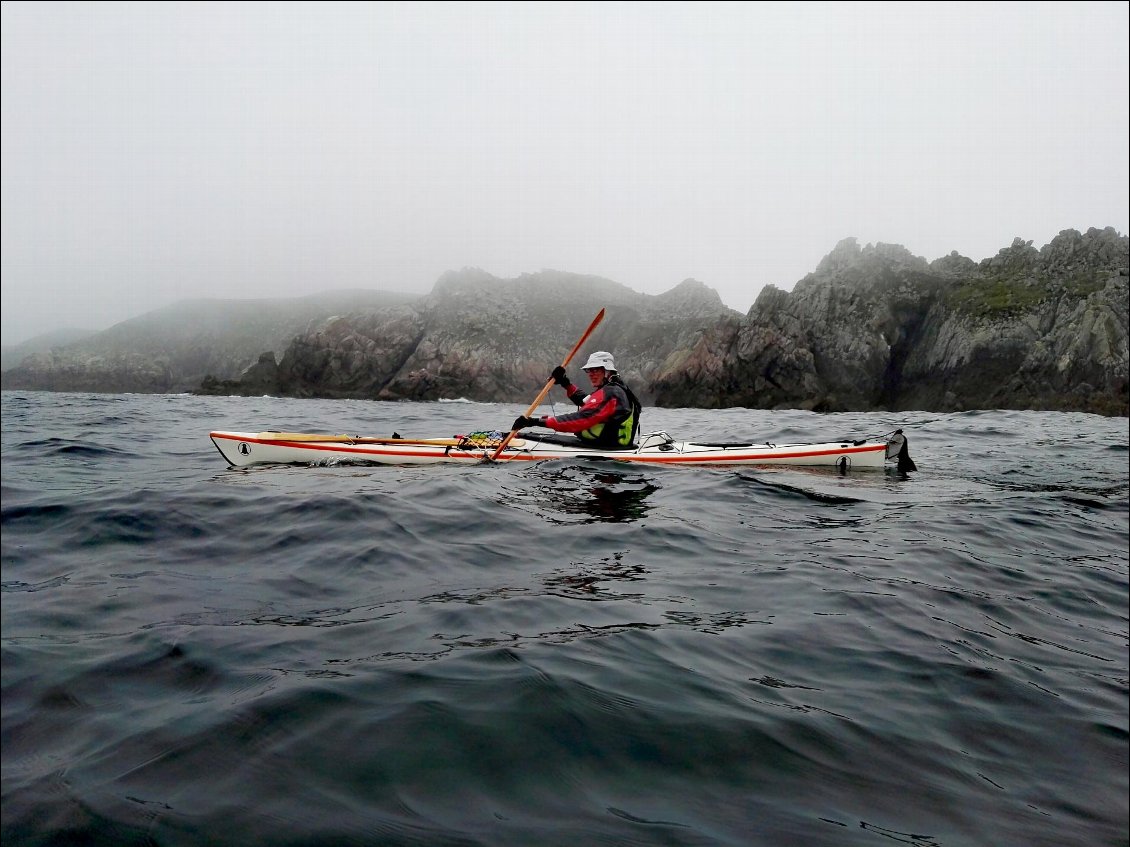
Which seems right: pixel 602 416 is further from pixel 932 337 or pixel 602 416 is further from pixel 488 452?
pixel 932 337

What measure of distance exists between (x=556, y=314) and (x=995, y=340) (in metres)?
44.2

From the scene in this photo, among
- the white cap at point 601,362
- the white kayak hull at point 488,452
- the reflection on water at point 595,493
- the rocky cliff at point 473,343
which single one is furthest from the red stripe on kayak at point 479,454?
the rocky cliff at point 473,343

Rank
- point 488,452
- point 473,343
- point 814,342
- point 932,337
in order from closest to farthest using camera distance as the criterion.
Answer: point 488,452
point 932,337
point 814,342
point 473,343

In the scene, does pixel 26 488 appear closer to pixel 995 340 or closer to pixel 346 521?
pixel 346 521

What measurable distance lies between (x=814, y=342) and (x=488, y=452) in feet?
134

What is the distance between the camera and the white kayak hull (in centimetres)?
925

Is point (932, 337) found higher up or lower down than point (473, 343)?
lower down

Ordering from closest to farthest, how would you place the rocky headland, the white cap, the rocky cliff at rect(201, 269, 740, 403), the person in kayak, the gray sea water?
the gray sea water → the person in kayak → the white cap → the rocky headland → the rocky cliff at rect(201, 269, 740, 403)

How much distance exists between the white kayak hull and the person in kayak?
21cm

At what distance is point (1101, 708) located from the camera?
2770 mm

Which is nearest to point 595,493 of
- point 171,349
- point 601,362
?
point 601,362

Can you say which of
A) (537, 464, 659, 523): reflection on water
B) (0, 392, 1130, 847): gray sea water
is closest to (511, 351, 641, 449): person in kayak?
(537, 464, 659, 523): reflection on water

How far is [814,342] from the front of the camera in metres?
44.8

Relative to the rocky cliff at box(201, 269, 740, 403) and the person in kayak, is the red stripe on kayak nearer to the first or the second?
the person in kayak
